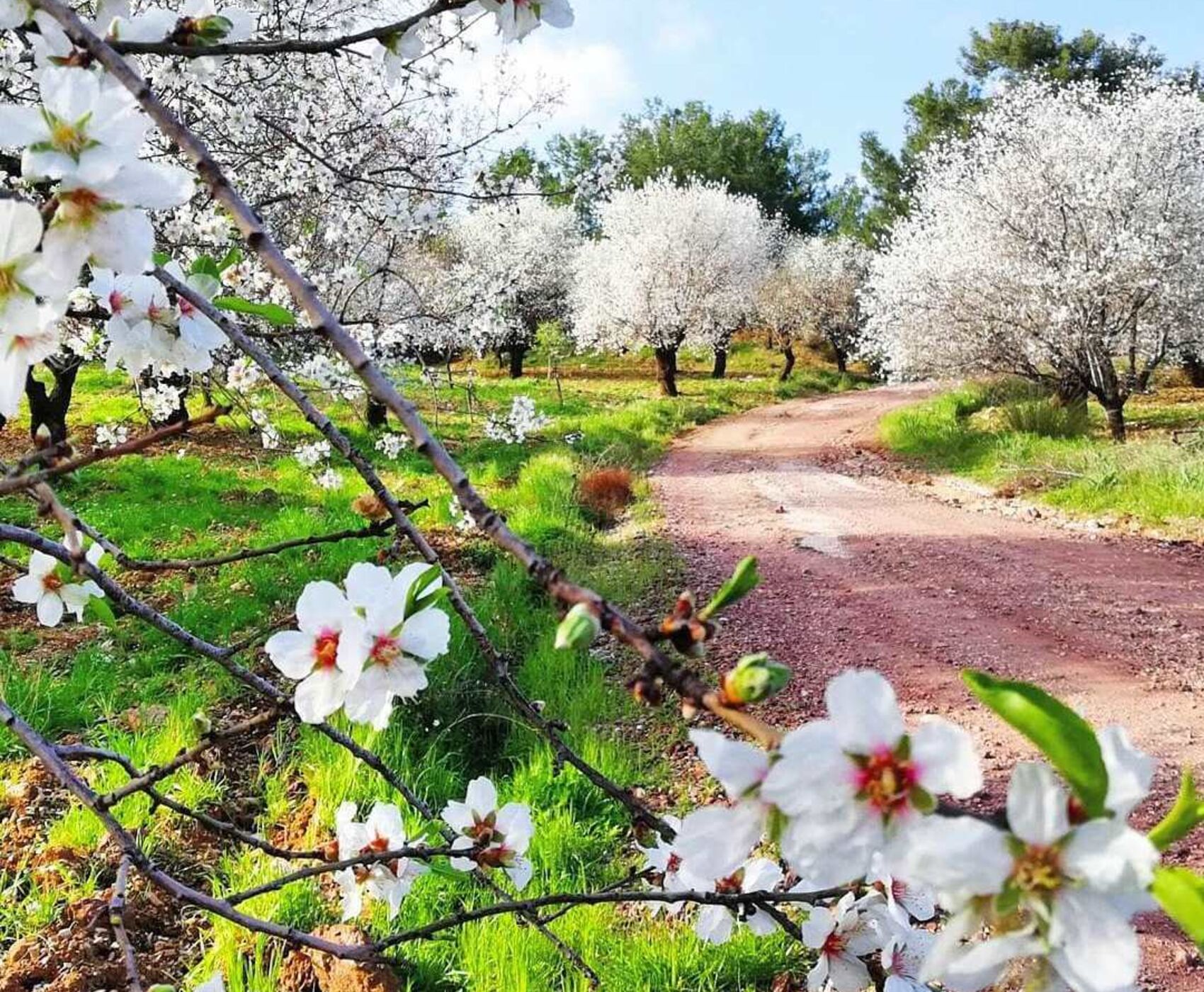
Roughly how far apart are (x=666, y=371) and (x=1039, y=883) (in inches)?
662

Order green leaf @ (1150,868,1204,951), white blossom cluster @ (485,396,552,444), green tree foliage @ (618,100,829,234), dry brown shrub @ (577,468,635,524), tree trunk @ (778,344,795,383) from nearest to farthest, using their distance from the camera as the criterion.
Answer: green leaf @ (1150,868,1204,951) → dry brown shrub @ (577,468,635,524) → white blossom cluster @ (485,396,552,444) → tree trunk @ (778,344,795,383) → green tree foliage @ (618,100,829,234)

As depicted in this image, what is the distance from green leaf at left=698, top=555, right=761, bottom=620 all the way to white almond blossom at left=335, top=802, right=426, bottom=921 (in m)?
0.84

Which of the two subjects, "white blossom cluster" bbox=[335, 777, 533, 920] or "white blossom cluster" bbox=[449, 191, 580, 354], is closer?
"white blossom cluster" bbox=[335, 777, 533, 920]

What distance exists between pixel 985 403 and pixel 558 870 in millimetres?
10771

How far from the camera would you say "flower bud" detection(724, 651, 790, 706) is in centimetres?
40

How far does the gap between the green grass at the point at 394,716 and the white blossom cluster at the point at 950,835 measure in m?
0.65

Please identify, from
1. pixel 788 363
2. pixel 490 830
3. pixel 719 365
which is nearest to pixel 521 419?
pixel 490 830

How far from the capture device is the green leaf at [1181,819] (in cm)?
39

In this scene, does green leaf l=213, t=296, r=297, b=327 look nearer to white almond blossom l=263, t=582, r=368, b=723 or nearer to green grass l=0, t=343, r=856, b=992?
white almond blossom l=263, t=582, r=368, b=723

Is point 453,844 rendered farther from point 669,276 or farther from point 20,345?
point 669,276

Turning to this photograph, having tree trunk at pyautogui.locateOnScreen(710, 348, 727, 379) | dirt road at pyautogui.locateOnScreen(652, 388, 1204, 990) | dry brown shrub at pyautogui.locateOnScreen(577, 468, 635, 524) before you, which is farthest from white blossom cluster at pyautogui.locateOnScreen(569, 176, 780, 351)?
→ dirt road at pyautogui.locateOnScreen(652, 388, 1204, 990)

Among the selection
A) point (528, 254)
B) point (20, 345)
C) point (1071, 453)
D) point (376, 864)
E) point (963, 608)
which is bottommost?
point (963, 608)

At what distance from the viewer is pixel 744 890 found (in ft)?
3.36

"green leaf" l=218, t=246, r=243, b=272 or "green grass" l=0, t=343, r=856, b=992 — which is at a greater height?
"green leaf" l=218, t=246, r=243, b=272
